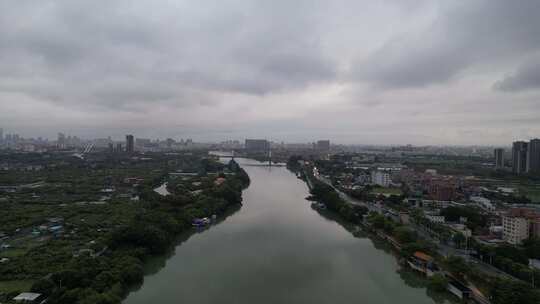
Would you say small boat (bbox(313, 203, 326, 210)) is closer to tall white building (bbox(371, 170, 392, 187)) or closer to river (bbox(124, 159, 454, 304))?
river (bbox(124, 159, 454, 304))

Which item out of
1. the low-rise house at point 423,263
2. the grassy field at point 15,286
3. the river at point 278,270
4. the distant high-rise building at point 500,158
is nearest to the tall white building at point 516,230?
the low-rise house at point 423,263

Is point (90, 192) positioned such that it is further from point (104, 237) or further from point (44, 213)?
point (104, 237)

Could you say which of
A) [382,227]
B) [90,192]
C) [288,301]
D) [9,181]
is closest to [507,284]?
[288,301]

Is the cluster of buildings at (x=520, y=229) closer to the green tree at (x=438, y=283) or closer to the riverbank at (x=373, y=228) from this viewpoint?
the riverbank at (x=373, y=228)

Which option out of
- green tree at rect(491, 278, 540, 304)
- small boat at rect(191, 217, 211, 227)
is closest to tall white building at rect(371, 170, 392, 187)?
small boat at rect(191, 217, 211, 227)

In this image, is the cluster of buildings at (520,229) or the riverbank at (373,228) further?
the cluster of buildings at (520,229)

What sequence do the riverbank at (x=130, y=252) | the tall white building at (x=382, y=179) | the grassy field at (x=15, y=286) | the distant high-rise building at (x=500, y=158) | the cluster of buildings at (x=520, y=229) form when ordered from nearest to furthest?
the riverbank at (x=130, y=252), the grassy field at (x=15, y=286), the cluster of buildings at (x=520, y=229), the tall white building at (x=382, y=179), the distant high-rise building at (x=500, y=158)

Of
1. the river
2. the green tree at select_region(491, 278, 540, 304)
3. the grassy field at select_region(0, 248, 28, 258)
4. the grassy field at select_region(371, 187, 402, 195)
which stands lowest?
the river
